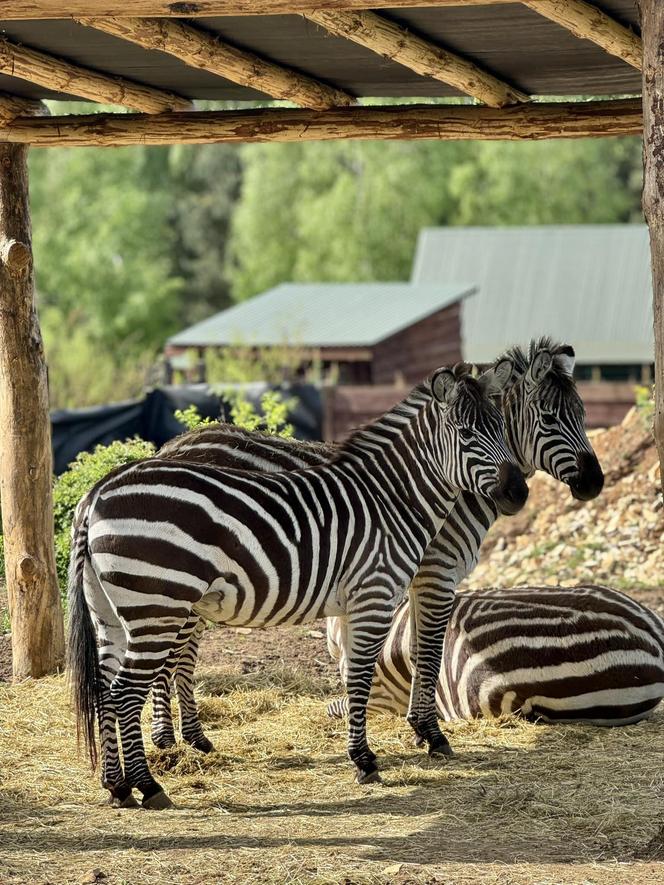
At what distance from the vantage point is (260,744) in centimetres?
628

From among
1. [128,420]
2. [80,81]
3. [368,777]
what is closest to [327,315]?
[128,420]

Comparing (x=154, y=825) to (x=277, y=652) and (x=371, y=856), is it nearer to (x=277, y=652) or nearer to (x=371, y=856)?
(x=371, y=856)

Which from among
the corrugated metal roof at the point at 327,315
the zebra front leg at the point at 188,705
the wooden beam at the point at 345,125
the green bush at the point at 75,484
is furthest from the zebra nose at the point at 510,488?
the corrugated metal roof at the point at 327,315

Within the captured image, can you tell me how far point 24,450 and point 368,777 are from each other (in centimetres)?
319

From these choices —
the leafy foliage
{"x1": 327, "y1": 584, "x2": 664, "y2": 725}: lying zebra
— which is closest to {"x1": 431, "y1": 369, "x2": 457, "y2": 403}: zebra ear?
{"x1": 327, "y1": 584, "x2": 664, "y2": 725}: lying zebra

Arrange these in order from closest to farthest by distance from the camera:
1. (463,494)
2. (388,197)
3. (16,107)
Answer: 1. (463,494)
2. (16,107)
3. (388,197)

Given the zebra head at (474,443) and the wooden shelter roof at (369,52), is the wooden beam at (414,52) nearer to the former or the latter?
the wooden shelter roof at (369,52)

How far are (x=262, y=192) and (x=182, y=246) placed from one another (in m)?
9.21

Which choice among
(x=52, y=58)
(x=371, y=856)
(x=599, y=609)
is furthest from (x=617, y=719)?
(x=52, y=58)

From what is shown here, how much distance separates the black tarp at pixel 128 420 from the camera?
41.6 feet

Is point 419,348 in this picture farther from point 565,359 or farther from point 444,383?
point 444,383

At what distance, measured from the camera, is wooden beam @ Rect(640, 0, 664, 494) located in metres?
4.61

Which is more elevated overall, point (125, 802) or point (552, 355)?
point (552, 355)

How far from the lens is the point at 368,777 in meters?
5.67
